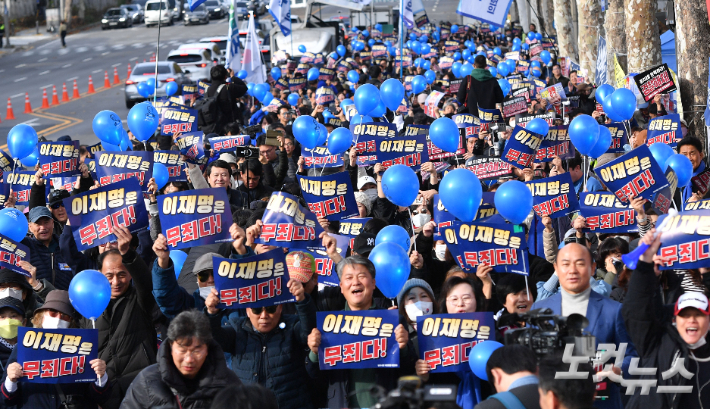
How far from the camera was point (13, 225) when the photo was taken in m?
7.15

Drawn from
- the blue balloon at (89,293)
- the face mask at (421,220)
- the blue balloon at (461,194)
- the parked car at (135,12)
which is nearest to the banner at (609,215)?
the blue balloon at (461,194)

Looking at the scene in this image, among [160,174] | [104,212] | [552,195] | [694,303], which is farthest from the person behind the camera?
[160,174]

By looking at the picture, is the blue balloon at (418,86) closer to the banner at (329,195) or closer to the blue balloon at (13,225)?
the banner at (329,195)

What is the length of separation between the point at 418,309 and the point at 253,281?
41.2 inches

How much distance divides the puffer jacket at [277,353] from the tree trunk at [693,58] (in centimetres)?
922

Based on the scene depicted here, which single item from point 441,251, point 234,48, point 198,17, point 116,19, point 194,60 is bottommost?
point 116,19

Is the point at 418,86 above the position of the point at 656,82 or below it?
below

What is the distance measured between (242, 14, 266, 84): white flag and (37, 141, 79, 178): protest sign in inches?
372

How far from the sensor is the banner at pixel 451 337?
5.12 metres

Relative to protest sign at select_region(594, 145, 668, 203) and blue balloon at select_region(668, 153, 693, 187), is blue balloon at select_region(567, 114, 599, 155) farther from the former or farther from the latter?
protest sign at select_region(594, 145, 668, 203)

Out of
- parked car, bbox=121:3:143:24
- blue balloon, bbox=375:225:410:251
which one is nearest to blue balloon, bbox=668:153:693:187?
blue balloon, bbox=375:225:410:251

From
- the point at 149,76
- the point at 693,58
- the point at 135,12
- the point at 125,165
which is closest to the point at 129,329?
the point at 125,165

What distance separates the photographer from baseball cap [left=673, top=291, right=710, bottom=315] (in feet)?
14.7

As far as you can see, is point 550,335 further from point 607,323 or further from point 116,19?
point 116,19
